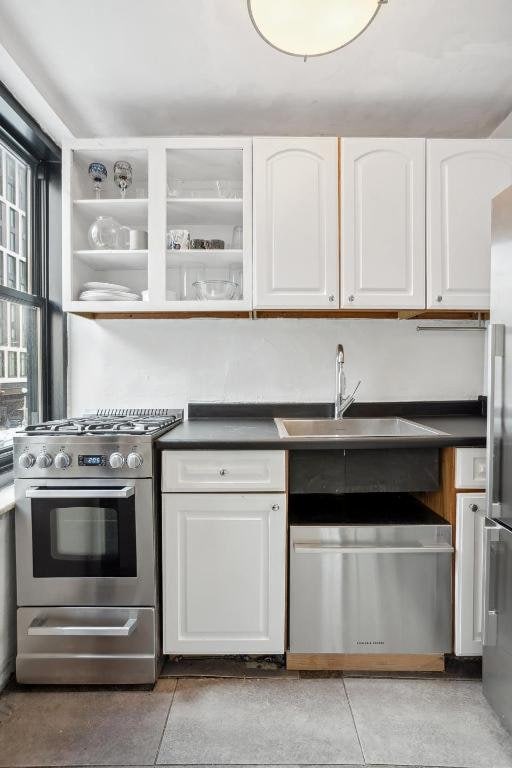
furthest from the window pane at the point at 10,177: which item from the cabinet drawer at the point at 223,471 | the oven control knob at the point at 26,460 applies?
the cabinet drawer at the point at 223,471

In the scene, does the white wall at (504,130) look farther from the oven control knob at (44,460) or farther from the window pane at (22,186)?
the oven control knob at (44,460)

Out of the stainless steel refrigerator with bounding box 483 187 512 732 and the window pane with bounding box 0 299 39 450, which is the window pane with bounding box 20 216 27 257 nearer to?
the window pane with bounding box 0 299 39 450

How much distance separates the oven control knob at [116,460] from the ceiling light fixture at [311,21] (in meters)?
1.41

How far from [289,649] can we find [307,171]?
200 centimetres

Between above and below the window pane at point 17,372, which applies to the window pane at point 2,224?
above


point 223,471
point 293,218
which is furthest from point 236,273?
point 223,471

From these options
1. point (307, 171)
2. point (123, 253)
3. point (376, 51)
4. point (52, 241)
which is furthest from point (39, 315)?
point (376, 51)

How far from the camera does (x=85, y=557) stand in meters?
1.65

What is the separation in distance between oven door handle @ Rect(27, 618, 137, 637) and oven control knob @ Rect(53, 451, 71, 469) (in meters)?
0.60

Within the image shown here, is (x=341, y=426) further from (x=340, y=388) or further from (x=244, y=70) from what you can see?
(x=244, y=70)

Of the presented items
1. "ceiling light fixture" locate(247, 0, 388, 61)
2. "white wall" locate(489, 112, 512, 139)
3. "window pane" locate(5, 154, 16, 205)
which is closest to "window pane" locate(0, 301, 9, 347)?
"window pane" locate(5, 154, 16, 205)

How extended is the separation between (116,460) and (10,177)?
4.81 feet

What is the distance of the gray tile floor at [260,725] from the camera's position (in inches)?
52.6

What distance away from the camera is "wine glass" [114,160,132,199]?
6.73 ft
